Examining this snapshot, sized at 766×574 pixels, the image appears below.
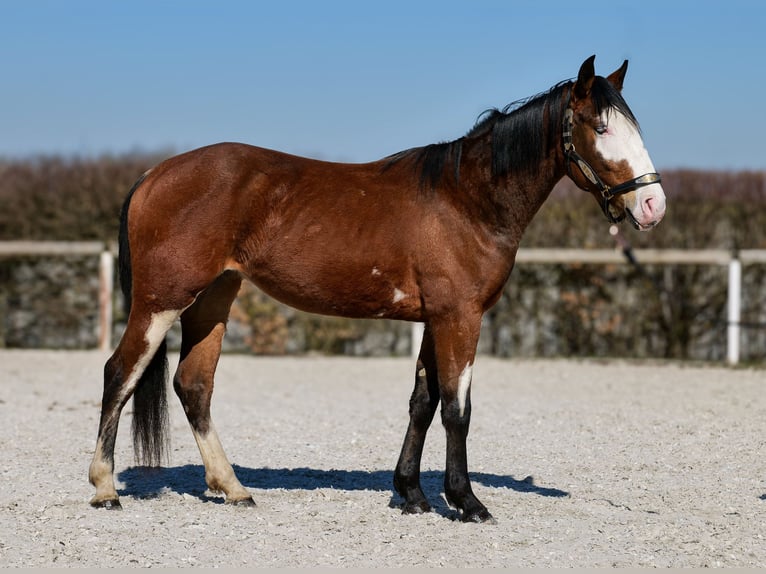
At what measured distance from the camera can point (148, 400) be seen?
557 cm

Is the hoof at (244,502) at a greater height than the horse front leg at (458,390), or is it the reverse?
the horse front leg at (458,390)

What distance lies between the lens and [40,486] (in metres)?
5.93

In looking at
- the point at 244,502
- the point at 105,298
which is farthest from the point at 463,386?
the point at 105,298

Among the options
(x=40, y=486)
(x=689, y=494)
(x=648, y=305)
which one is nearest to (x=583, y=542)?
(x=689, y=494)

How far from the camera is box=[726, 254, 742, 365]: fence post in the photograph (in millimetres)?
12602

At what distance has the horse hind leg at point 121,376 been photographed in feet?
17.4

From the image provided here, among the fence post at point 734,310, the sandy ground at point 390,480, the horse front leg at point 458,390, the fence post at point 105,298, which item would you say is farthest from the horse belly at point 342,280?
the fence post at point 105,298

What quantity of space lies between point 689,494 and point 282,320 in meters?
8.43

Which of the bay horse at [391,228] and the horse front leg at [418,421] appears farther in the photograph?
the horse front leg at [418,421]

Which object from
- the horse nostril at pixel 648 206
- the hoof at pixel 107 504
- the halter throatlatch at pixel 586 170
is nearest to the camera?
the horse nostril at pixel 648 206

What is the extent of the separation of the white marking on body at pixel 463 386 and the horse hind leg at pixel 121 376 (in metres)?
1.52

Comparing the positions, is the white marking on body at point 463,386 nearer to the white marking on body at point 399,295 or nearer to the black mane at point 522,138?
the white marking on body at point 399,295

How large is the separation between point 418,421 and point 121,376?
162 cm

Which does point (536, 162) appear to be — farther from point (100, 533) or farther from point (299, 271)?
point (100, 533)
